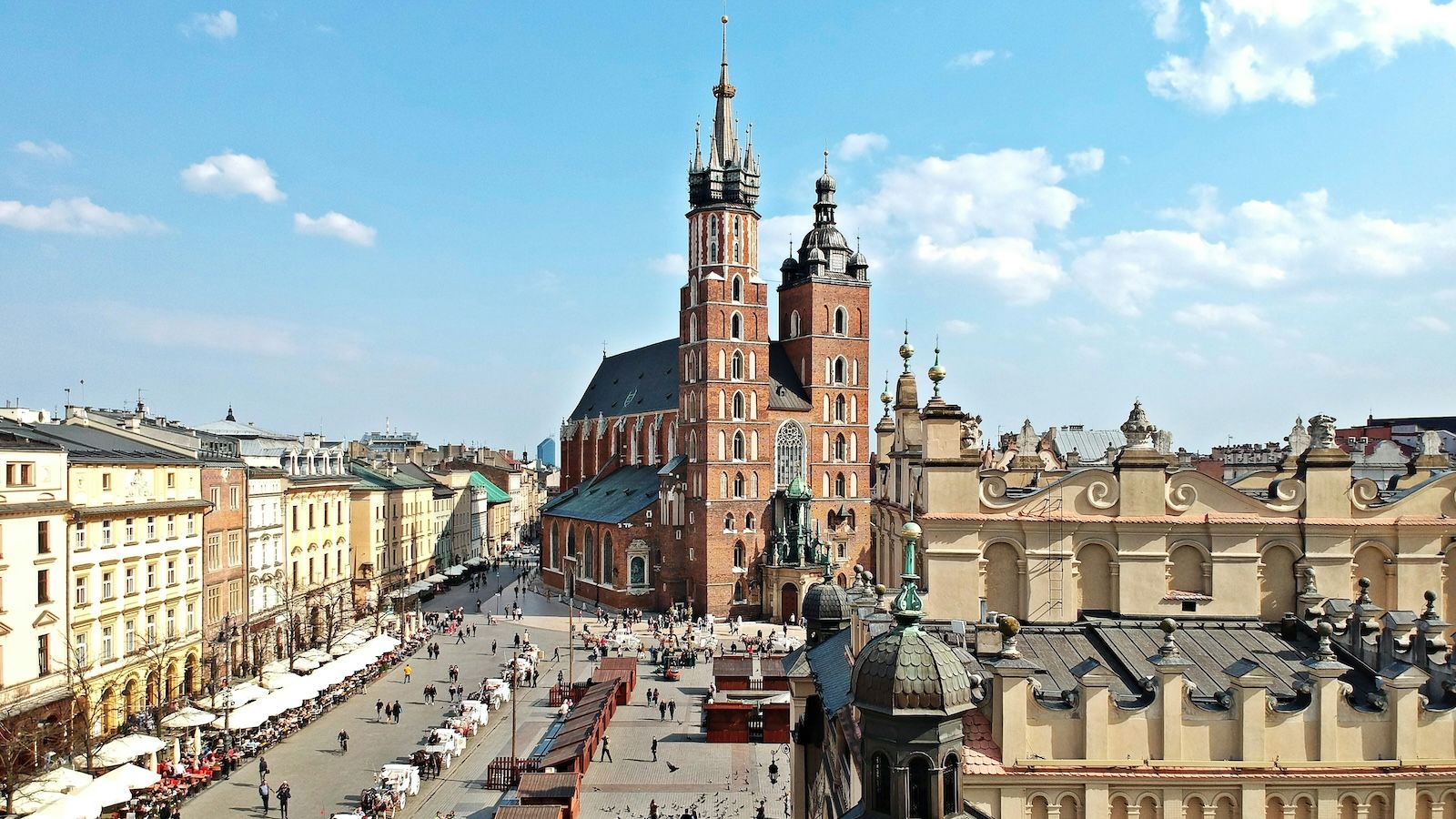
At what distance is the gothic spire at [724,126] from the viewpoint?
267 feet

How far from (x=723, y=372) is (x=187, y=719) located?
48.4 metres

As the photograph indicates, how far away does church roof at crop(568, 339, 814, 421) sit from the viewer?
82188 mm

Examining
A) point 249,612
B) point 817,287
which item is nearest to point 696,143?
point 817,287

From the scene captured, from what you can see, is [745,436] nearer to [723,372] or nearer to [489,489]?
[723,372]

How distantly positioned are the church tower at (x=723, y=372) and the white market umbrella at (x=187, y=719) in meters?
43.2

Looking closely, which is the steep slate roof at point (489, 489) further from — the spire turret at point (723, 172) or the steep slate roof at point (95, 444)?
the steep slate roof at point (95, 444)

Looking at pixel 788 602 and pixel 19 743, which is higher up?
pixel 19 743

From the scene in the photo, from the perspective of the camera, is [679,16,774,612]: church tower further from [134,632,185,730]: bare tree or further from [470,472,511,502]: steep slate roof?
[470,472,511,502]: steep slate roof

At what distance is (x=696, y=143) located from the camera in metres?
82.4

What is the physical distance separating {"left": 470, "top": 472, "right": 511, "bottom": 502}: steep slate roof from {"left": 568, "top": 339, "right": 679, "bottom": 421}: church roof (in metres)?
18.8

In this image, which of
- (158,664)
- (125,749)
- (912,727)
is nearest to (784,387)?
(158,664)

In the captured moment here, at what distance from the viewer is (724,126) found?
82438 millimetres

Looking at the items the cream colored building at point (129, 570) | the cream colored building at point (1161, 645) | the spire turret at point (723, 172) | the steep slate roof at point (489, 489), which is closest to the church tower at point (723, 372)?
the spire turret at point (723, 172)

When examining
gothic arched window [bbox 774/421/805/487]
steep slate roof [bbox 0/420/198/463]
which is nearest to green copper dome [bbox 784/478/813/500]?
gothic arched window [bbox 774/421/805/487]
